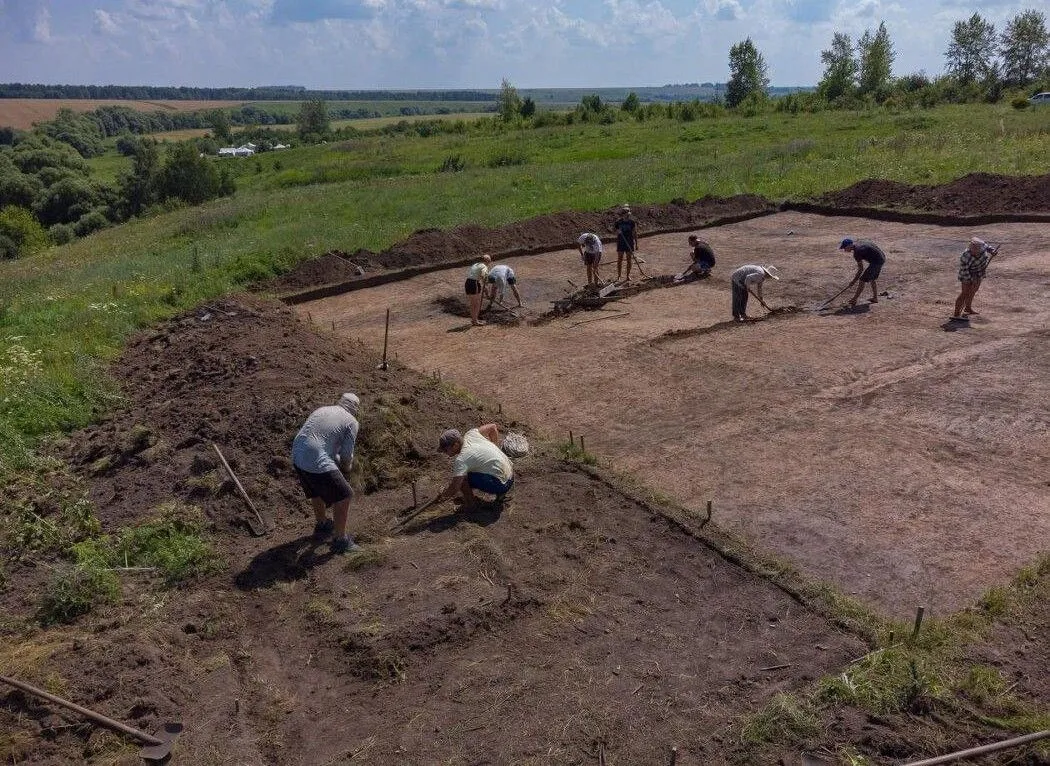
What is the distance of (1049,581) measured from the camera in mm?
6434

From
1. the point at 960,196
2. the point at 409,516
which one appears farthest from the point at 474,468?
the point at 960,196

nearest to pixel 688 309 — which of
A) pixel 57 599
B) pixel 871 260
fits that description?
pixel 871 260

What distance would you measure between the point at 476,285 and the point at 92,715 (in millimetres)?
10138

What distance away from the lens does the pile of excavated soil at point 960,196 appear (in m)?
19.2

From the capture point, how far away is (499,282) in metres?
15.2

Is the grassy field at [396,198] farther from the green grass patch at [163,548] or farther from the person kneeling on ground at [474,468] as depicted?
the person kneeling on ground at [474,468]

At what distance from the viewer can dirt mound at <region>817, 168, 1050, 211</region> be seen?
19.2 meters

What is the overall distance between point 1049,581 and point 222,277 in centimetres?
1630

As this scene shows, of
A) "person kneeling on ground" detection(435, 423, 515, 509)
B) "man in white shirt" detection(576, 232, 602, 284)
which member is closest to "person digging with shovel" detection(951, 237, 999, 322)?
"man in white shirt" detection(576, 232, 602, 284)

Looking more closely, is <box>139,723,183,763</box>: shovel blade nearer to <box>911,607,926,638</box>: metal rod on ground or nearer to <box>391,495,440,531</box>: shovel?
<box>391,495,440,531</box>: shovel

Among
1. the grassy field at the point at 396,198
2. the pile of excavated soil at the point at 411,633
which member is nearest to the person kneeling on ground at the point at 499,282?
the grassy field at the point at 396,198

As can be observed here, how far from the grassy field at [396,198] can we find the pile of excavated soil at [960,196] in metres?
2.00

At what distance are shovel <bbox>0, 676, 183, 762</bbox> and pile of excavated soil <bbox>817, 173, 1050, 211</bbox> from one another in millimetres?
20115

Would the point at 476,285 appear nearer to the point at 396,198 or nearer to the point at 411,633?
the point at 411,633
